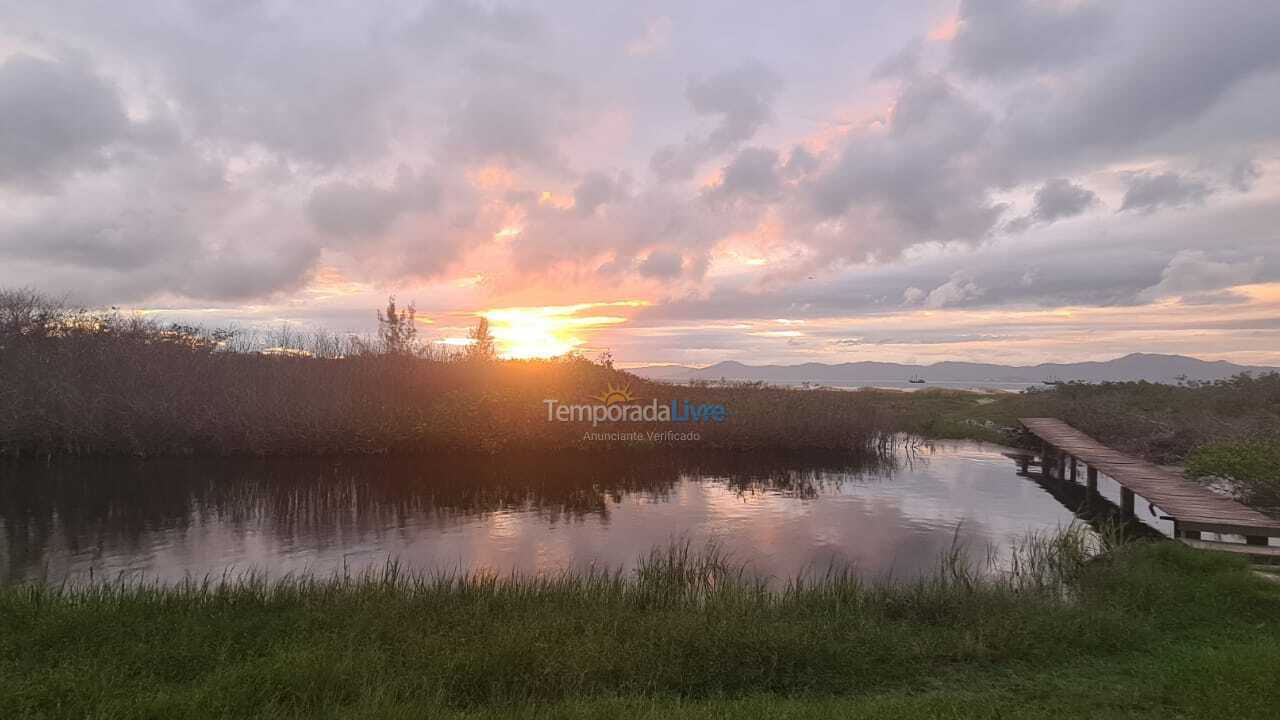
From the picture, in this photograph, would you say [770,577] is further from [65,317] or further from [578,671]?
[65,317]

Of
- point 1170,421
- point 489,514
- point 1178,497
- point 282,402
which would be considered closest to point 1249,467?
point 1178,497

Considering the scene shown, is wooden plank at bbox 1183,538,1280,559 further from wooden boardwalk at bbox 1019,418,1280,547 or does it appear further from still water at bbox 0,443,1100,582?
still water at bbox 0,443,1100,582

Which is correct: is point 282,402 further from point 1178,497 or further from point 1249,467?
point 1249,467

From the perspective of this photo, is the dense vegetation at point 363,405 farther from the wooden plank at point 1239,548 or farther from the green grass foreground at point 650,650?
the green grass foreground at point 650,650

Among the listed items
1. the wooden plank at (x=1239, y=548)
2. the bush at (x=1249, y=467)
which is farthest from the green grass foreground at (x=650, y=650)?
the bush at (x=1249, y=467)

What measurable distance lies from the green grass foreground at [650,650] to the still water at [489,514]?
2974 mm

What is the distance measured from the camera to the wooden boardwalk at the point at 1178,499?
1329 centimetres

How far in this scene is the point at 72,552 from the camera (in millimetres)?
15039

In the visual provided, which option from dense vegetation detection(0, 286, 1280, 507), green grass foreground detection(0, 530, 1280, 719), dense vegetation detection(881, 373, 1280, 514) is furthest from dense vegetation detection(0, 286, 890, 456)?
green grass foreground detection(0, 530, 1280, 719)

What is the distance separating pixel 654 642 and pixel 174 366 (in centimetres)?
3288

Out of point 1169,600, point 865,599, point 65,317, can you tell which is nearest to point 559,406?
point 865,599

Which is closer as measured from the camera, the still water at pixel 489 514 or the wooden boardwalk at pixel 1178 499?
the wooden boardwalk at pixel 1178 499

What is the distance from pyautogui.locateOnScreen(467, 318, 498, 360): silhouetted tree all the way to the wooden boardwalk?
1172 inches

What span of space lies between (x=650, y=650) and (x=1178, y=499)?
14518 mm
